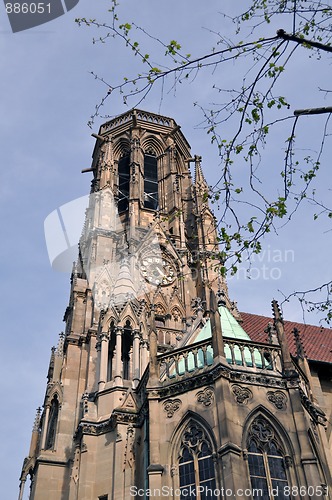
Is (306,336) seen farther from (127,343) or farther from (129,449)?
(129,449)

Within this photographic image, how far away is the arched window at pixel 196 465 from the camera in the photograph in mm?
14938

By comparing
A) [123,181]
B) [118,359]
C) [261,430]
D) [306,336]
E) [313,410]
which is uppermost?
[123,181]

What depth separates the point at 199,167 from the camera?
128 ft

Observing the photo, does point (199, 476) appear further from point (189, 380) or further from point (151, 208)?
point (151, 208)

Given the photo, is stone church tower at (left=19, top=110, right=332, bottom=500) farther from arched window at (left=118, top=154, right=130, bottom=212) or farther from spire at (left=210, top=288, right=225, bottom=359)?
A: arched window at (left=118, top=154, right=130, bottom=212)

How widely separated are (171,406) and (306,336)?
13097mm

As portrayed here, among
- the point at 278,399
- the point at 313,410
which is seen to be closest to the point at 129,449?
the point at 278,399

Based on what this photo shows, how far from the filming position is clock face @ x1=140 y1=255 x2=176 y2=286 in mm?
29172

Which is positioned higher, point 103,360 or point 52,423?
point 103,360

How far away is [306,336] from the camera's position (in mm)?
28328

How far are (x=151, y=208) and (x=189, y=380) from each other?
65.1 ft

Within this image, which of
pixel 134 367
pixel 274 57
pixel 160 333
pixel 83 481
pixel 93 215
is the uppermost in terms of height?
pixel 93 215

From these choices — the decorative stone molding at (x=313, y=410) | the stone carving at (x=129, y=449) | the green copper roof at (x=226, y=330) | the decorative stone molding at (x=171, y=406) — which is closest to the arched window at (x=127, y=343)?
the green copper roof at (x=226, y=330)

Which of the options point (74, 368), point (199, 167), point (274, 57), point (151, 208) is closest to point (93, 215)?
point (151, 208)
